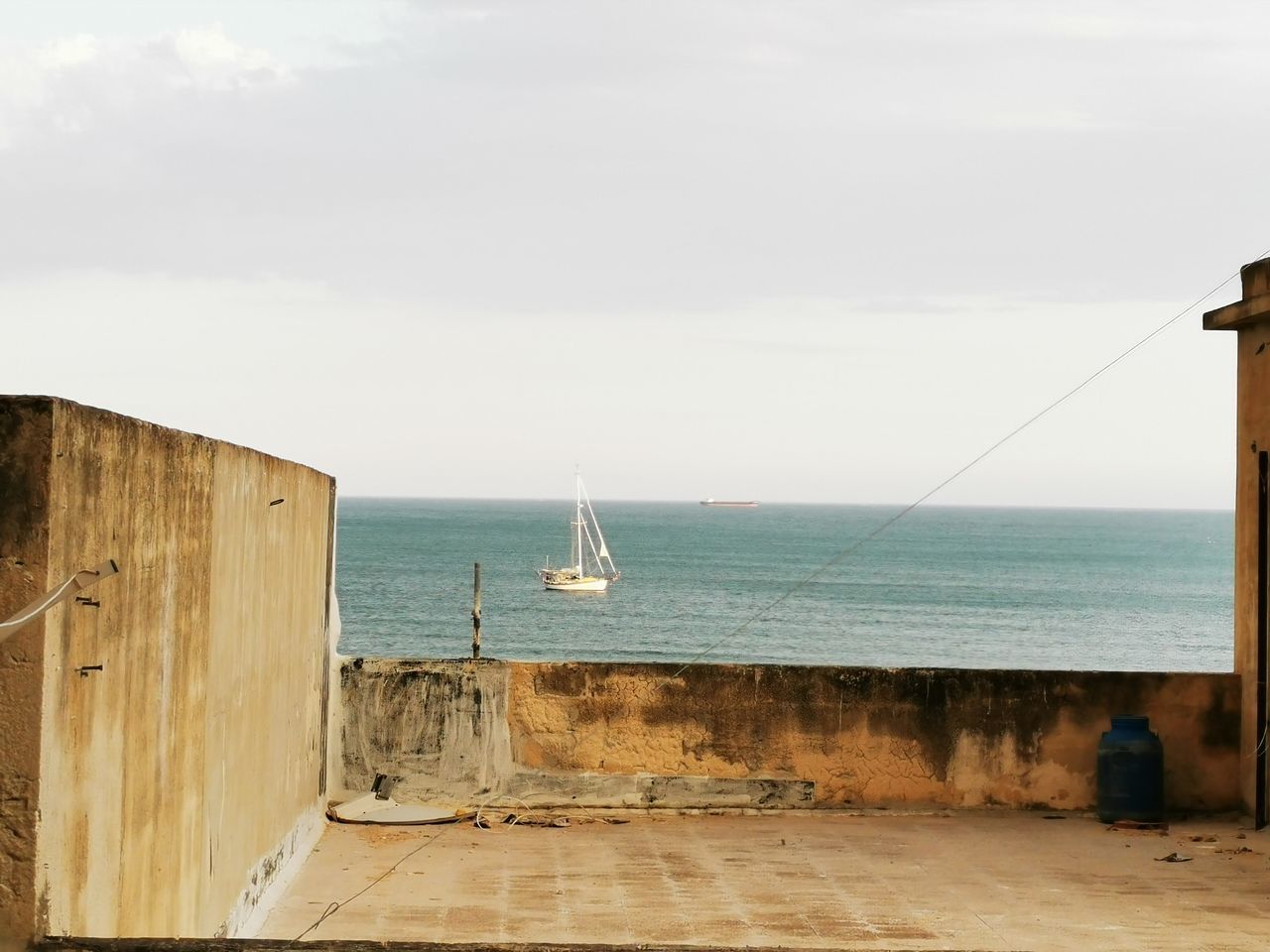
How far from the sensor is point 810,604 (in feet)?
246

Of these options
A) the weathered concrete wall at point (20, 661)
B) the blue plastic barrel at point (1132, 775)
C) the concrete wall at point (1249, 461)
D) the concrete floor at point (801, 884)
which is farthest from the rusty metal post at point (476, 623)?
the weathered concrete wall at point (20, 661)

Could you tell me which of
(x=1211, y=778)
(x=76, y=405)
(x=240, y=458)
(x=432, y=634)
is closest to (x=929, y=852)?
(x=1211, y=778)

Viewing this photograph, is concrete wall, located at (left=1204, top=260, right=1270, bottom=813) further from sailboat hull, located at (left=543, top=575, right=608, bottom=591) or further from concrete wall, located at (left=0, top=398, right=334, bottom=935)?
sailboat hull, located at (left=543, top=575, right=608, bottom=591)

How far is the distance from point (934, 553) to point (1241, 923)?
385 ft

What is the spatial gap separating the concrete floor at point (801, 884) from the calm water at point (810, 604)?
14.5 m

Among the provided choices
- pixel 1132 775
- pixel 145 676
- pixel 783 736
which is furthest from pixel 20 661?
pixel 1132 775

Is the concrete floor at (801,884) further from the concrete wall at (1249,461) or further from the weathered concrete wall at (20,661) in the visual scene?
the weathered concrete wall at (20,661)

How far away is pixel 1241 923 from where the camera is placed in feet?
25.3

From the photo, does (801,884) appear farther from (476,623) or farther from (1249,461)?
(1249,461)

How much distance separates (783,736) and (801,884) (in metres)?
2.26

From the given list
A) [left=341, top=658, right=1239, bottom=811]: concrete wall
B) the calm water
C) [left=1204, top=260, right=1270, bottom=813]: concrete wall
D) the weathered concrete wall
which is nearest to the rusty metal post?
[left=341, top=658, right=1239, bottom=811]: concrete wall

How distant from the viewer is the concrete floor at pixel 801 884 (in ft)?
24.3

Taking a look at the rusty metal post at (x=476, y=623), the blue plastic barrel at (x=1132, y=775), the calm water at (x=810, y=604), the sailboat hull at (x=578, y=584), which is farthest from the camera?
the sailboat hull at (x=578, y=584)

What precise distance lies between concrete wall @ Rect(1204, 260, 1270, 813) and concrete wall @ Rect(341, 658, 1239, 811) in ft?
0.70
